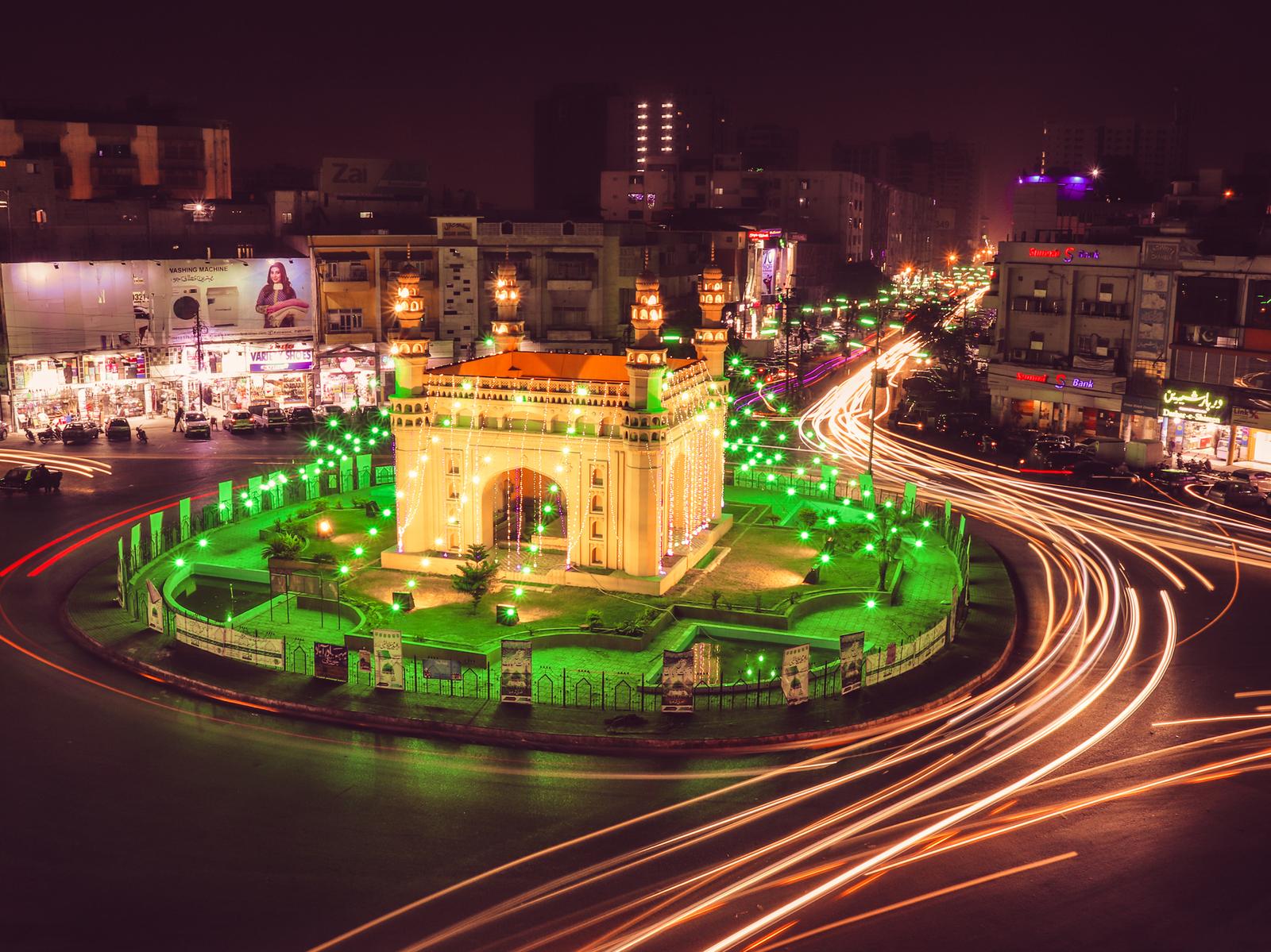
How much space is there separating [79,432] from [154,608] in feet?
109

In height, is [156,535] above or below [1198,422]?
below

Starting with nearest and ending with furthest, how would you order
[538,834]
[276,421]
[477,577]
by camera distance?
[538,834] → [477,577] → [276,421]

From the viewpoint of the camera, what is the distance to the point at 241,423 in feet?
211

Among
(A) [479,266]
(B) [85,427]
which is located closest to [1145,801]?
(B) [85,427]

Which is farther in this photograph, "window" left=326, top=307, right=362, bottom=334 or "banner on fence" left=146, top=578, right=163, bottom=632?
"window" left=326, top=307, right=362, bottom=334

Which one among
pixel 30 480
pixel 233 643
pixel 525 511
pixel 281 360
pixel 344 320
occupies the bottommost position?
pixel 233 643

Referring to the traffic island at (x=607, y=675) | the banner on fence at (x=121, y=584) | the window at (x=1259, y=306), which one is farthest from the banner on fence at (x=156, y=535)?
the window at (x=1259, y=306)

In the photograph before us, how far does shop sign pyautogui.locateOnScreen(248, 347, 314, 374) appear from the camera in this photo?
70500 mm

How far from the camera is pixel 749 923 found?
18.7 m

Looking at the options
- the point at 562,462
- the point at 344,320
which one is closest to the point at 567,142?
the point at 344,320

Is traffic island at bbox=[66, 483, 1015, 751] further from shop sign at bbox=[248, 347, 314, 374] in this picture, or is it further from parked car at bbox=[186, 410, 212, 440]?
shop sign at bbox=[248, 347, 314, 374]

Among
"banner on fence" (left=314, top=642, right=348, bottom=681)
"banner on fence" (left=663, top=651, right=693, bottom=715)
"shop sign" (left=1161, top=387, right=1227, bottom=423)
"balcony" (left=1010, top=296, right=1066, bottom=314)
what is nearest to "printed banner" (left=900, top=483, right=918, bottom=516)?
"banner on fence" (left=663, top=651, right=693, bottom=715)

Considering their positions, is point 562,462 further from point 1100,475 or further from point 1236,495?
point 1236,495

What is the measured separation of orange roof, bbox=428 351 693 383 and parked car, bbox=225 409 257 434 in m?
26.0
